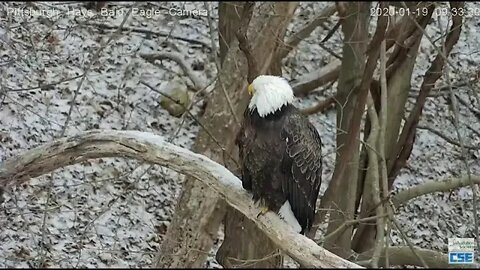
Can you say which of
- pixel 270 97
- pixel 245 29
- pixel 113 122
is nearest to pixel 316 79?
pixel 113 122

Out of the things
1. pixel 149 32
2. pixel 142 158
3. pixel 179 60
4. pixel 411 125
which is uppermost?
pixel 149 32

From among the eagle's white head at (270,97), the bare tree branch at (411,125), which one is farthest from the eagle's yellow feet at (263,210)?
the bare tree branch at (411,125)

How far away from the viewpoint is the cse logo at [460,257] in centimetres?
287

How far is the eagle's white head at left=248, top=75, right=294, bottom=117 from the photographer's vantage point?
9.84ft

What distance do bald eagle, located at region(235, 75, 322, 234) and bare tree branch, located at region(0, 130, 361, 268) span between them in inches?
3.3

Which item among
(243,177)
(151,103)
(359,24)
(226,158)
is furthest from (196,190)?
(151,103)

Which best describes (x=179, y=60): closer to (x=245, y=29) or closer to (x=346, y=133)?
(x=346, y=133)

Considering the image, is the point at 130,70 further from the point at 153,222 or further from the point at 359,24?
the point at 359,24

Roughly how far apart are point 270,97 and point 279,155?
0.24 meters

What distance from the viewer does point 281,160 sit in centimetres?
300

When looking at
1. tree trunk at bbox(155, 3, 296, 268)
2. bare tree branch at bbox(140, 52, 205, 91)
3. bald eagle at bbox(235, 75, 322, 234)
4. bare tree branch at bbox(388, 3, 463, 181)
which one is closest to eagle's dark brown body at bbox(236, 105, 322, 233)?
bald eagle at bbox(235, 75, 322, 234)

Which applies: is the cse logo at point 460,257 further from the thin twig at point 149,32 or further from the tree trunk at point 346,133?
the thin twig at point 149,32

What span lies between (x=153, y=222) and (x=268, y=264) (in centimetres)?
126

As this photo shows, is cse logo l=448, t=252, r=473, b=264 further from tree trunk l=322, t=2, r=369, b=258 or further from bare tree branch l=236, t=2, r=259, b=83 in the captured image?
bare tree branch l=236, t=2, r=259, b=83
